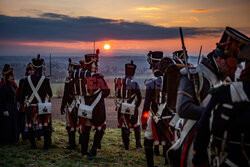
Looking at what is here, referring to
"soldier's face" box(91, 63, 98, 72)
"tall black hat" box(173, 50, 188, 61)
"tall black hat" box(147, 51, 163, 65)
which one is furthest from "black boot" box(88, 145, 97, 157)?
"tall black hat" box(173, 50, 188, 61)

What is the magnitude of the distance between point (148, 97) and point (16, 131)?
441cm

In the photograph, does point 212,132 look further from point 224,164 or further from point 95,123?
point 95,123

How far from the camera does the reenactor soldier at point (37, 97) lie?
7.16 m

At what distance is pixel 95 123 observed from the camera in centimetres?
677

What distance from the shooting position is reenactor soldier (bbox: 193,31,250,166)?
2322mm

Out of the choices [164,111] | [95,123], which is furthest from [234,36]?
[95,123]

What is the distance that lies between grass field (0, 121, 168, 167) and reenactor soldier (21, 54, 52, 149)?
0.52 meters

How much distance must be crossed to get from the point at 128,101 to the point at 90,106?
4.63ft

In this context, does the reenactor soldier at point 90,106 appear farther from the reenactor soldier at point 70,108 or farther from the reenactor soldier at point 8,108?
the reenactor soldier at point 8,108

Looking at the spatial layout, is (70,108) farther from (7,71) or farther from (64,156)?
(7,71)

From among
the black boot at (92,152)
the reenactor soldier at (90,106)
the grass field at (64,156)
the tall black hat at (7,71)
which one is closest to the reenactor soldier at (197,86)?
the grass field at (64,156)

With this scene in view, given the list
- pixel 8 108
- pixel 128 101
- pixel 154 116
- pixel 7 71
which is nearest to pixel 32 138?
pixel 8 108

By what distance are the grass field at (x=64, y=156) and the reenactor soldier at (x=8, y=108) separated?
1.09 feet

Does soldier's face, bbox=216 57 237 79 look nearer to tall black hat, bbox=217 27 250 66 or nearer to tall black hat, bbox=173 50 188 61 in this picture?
tall black hat, bbox=217 27 250 66
